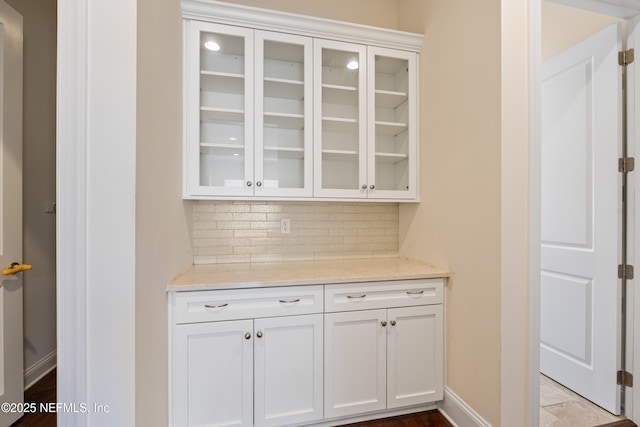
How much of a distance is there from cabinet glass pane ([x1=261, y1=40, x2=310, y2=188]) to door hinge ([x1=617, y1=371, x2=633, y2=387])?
7.65ft

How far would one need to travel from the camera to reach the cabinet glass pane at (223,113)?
5.61ft

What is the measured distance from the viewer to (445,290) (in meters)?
1.71

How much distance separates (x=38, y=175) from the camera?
6.58 feet

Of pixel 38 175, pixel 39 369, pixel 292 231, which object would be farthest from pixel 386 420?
pixel 38 175

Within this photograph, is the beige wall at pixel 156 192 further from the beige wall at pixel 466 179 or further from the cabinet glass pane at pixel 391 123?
the beige wall at pixel 466 179

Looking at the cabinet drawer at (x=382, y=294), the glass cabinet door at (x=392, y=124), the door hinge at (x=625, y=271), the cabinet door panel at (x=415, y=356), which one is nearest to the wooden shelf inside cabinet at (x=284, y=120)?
the glass cabinet door at (x=392, y=124)

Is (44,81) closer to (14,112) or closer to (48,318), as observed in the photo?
(14,112)

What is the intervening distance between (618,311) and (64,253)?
2.85m

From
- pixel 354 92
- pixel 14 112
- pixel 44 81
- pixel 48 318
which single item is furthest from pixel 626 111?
pixel 48 318

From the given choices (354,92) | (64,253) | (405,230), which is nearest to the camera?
(64,253)

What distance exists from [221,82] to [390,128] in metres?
1.21

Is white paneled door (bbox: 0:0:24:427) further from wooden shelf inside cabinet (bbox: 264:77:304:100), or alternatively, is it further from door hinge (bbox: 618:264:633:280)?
door hinge (bbox: 618:264:633:280)

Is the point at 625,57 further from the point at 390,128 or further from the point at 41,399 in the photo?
the point at 41,399

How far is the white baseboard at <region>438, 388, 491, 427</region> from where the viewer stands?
146 cm
